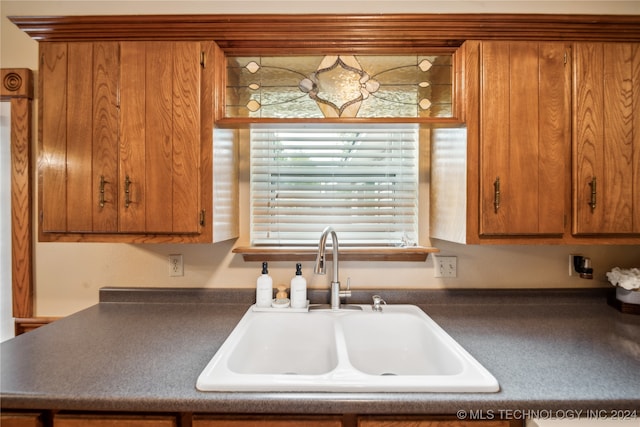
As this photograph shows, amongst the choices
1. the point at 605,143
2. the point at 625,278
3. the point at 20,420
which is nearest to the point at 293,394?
the point at 20,420

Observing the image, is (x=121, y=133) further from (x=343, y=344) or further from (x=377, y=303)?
(x=377, y=303)

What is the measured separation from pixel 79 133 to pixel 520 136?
5.71 ft

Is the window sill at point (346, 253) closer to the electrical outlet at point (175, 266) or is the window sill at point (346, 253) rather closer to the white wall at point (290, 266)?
the white wall at point (290, 266)

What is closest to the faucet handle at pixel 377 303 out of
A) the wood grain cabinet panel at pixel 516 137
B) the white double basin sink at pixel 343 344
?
the white double basin sink at pixel 343 344

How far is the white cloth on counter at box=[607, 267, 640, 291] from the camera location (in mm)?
1380

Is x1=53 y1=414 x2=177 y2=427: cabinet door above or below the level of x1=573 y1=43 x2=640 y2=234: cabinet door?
below

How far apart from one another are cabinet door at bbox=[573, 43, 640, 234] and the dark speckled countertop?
1.48ft

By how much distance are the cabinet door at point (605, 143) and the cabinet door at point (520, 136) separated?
7cm

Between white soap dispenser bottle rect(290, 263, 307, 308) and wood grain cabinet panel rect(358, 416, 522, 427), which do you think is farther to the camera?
white soap dispenser bottle rect(290, 263, 307, 308)

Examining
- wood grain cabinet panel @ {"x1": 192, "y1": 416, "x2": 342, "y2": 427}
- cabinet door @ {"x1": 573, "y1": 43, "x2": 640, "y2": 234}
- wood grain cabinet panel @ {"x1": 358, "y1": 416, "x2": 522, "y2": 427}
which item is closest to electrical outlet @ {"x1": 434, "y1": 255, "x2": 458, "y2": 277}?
cabinet door @ {"x1": 573, "y1": 43, "x2": 640, "y2": 234}

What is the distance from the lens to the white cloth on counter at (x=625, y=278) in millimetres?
1380

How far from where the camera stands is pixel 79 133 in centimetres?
121

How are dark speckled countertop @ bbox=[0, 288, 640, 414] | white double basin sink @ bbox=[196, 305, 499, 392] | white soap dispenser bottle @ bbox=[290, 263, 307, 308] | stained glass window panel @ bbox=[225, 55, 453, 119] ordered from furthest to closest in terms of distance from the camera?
white soap dispenser bottle @ bbox=[290, 263, 307, 308]
stained glass window panel @ bbox=[225, 55, 453, 119]
white double basin sink @ bbox=[196, 305, 499, 392]
dark speckled countertop @ bbox=[0, 288, 640, 414]

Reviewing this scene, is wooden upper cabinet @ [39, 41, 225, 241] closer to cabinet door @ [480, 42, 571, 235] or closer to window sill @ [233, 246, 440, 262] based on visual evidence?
window sill @ [233, 246, 440, 262]
